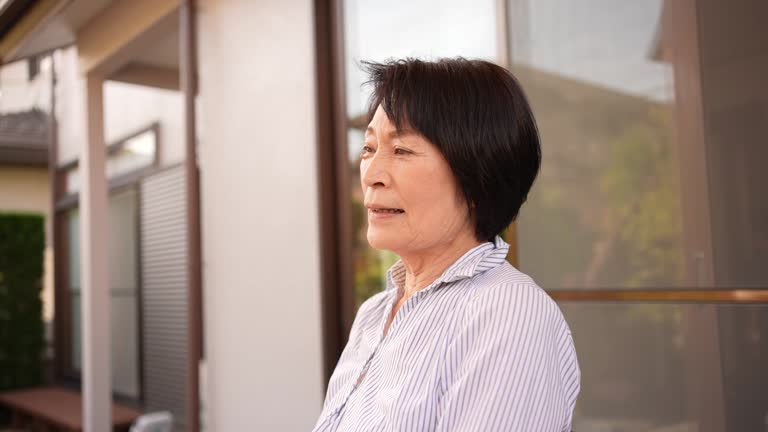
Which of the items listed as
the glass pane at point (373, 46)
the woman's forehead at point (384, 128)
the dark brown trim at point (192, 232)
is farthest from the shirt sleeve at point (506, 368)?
the dark brown trim at point (192, 232)

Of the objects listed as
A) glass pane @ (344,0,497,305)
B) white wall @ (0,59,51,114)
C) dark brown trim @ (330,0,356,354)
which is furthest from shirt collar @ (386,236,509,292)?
white wall @ (0,59,51,114)

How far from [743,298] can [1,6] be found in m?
4.37

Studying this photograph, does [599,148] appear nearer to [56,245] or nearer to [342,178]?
[342,178]

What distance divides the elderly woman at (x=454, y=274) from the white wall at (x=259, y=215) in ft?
5.32

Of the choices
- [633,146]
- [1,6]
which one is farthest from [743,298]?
[1,6]

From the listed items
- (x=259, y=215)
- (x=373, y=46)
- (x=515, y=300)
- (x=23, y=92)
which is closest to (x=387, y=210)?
(x=515, y=300)

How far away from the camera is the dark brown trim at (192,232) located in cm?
345

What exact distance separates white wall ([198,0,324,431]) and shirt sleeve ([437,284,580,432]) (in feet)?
6.09

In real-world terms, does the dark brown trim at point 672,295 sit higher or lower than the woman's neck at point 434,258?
lower

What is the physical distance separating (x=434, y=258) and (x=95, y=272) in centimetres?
454

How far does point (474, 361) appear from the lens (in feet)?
3.08

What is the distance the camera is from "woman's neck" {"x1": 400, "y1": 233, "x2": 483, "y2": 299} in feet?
3.87

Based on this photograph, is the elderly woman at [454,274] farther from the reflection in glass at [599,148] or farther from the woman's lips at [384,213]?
the reflection in glass at [599,148]

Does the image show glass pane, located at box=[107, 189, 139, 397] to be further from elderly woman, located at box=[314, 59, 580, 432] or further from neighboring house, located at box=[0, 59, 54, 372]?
elderly woman, located at box=[314, 59, 580, 432]
